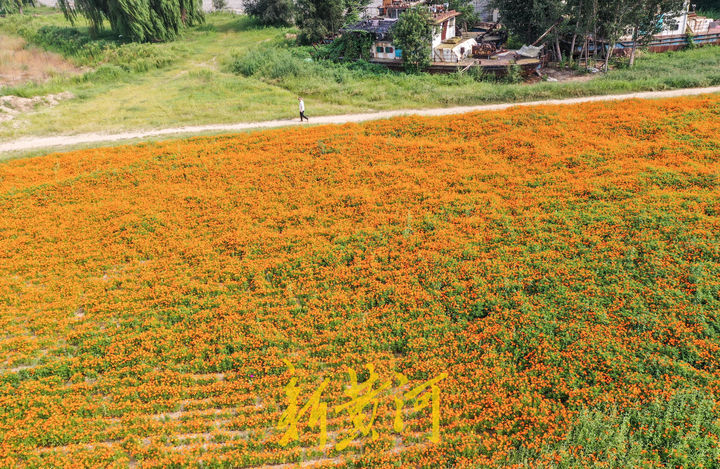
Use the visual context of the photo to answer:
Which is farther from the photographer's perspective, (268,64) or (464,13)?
(464,13)

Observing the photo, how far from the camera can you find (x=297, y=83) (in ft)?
146

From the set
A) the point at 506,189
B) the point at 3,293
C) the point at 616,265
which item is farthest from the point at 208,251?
the point at 616,265

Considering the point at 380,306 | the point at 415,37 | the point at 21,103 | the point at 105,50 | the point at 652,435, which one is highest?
the point at 105,50

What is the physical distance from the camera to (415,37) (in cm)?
4334

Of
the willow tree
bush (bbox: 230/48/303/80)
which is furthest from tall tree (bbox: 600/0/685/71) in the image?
the willow tree

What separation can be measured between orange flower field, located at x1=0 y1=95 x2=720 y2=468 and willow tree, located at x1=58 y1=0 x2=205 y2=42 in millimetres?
39774

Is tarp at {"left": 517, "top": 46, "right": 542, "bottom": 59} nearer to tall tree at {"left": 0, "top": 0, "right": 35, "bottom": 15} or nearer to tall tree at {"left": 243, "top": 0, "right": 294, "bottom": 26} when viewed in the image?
tall tree at {"left": 243, "top": 0, "right": 294, "bottom": 26}

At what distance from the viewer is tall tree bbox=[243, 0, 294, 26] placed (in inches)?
2643

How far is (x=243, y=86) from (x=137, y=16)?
24.1m

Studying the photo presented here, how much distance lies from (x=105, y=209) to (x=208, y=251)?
7751mm

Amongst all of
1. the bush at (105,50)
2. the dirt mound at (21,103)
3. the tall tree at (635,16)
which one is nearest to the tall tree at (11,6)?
the bush at (105,50)

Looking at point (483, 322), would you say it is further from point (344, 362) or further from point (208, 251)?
point (208, 251)

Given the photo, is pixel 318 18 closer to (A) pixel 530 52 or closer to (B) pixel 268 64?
(B) pixel 268 64

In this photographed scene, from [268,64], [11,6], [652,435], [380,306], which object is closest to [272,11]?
[268,64]
